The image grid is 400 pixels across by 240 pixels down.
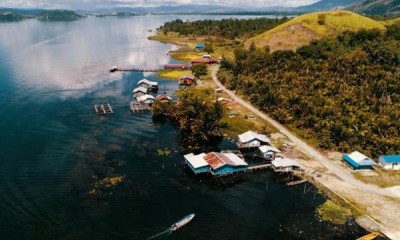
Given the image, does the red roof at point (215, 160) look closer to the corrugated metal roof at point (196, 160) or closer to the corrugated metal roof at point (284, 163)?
the corrugated metal roof at point (196, 160)

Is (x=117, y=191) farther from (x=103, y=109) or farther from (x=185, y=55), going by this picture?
(x=185, y=55)

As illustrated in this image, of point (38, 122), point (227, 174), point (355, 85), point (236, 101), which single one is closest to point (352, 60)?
point (355, 85)

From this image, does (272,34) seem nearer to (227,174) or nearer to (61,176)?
(227,174)

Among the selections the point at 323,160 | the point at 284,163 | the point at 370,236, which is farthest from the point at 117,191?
the point at 323,160

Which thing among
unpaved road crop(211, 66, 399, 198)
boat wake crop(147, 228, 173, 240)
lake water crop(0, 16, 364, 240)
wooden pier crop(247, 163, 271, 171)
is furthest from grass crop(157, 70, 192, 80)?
boat wake crop(147, 228, 173, 240)

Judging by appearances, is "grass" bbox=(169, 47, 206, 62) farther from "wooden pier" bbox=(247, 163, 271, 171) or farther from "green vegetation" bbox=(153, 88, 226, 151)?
"wooden pier" bbox=(247, 163, 271, 171)
